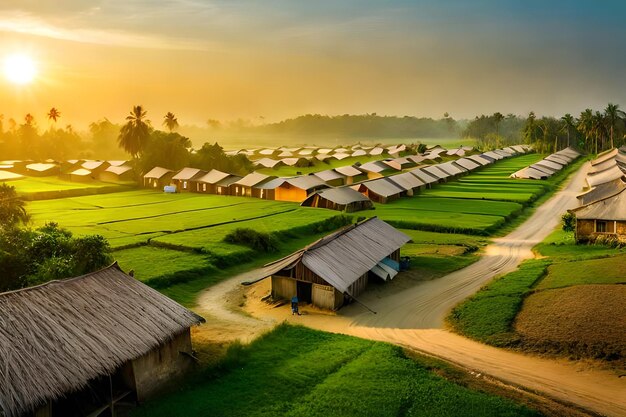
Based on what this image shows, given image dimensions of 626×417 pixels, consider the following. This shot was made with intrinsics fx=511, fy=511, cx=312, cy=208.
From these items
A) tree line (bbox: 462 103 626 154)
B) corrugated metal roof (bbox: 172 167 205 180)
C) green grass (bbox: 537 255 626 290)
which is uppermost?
tree line (bbox: 462 103 626 154)

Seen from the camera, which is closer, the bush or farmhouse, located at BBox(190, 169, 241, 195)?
the bush

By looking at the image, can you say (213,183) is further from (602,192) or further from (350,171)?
(602,192)

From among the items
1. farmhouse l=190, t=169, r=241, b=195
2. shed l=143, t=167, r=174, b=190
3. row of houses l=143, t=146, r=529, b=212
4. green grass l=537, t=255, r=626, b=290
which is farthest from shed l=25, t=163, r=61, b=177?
green grass l=537, t=255, r=626, b=290

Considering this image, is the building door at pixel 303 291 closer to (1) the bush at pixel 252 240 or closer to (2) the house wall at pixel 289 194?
(1) the bush at pixel 252 240

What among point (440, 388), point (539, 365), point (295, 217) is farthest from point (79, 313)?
point (295, 217)

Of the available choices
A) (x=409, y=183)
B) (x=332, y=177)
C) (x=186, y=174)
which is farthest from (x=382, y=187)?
(x=186, y=174)

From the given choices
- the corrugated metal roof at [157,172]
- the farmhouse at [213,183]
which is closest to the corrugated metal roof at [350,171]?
the farmhouse at [213,183]

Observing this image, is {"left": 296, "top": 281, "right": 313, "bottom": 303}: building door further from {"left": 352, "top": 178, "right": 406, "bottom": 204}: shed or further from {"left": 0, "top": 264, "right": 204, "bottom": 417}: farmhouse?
{"left": 352, "top": 178, "right": 406, "bottom": 204}: shed
